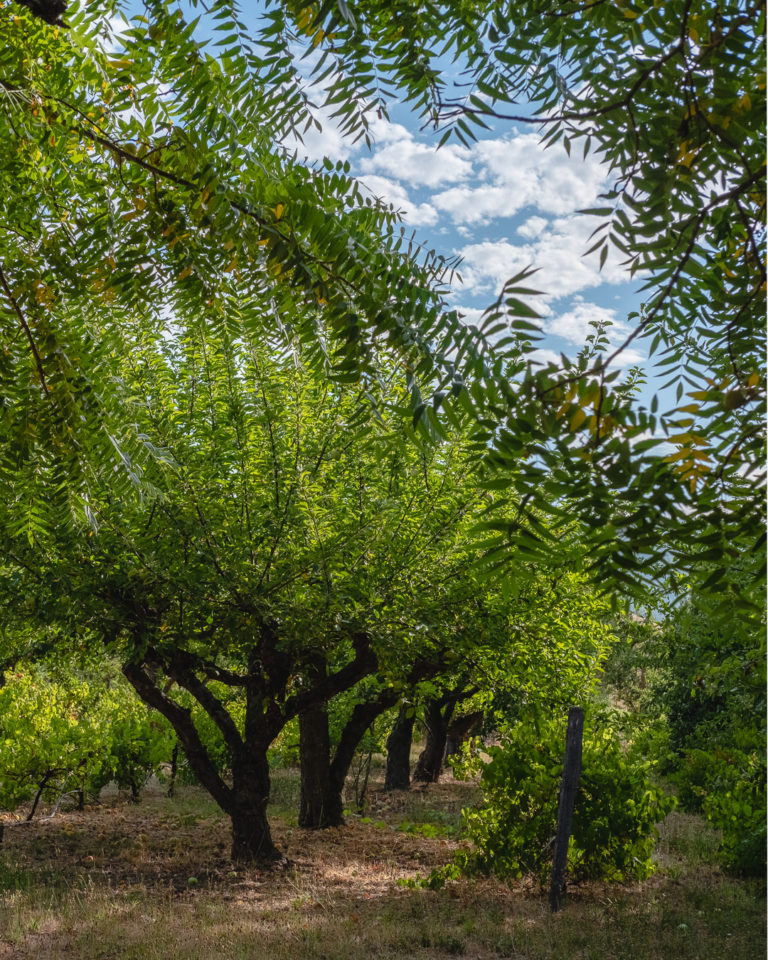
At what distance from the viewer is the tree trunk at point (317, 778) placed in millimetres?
10875

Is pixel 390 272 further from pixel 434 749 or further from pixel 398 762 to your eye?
pixel 434 749

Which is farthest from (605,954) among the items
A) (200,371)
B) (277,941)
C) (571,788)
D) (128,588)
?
(200,371)

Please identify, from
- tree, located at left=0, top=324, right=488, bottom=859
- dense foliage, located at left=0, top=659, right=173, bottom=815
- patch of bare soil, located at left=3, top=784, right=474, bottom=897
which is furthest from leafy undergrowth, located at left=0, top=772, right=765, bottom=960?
tree, located at left=0, top=324, right=488, bottom=859

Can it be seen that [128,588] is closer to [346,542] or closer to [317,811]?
[346,542]

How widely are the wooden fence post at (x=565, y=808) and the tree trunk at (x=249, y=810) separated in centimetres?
339

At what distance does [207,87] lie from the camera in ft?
Result: 5.09

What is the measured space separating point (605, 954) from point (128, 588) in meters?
5.35

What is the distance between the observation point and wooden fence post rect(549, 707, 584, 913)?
7.57m

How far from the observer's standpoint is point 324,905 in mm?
7652

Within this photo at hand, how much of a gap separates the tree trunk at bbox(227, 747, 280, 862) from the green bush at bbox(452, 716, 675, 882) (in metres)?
2.48

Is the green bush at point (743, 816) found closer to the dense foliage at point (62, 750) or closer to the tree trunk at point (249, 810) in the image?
the tree trunk at point (249, 810)

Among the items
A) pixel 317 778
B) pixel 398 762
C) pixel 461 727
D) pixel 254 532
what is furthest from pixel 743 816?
pixel 461 727

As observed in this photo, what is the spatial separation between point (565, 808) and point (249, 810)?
12.4 feet

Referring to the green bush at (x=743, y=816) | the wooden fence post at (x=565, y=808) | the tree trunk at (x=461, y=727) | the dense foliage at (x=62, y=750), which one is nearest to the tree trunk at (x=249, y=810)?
the dense foliage at (x=62, y=750)
